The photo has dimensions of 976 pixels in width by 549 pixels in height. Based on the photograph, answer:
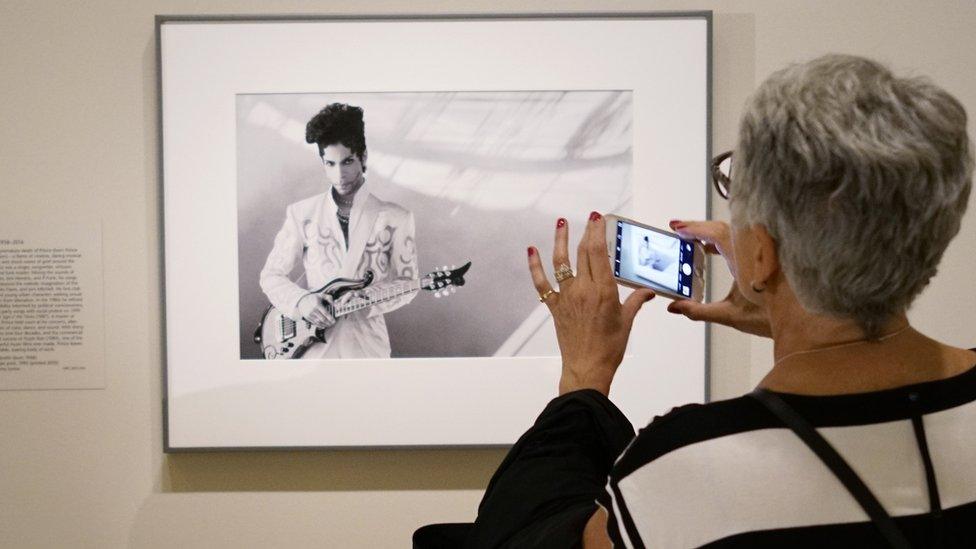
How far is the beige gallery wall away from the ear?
100cm

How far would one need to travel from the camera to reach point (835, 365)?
2.06ft

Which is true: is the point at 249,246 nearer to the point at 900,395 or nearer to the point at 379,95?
the point at 379,95

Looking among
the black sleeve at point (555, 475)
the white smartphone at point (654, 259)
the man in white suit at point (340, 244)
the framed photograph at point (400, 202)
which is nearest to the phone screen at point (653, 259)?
the white smartphone at point (654, 259)

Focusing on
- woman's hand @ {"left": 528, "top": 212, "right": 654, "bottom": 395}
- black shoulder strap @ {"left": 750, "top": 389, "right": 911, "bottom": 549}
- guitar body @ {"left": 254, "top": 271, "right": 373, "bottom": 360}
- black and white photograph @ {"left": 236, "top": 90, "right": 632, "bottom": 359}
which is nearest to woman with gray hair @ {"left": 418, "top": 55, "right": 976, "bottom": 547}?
black shoulder strap @ {"left": 750, "top": 389, "right": 911, "bottom": 549}

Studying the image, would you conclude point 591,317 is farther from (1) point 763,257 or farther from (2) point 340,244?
(2) point 340,244

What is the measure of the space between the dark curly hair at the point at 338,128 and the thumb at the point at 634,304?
0.84 metres

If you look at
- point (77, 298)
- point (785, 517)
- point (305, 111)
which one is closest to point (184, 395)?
point (77, 298)

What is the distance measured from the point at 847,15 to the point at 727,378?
0.79 metres

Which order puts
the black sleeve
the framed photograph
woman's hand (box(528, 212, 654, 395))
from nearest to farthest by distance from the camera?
the black sleeve, woman's hand (box(528, 212, 654, 395)), the framed photograph

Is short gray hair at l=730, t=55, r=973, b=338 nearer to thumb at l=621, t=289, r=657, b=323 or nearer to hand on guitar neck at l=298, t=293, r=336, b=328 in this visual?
thumb at l=621, t=289, r=657, b=323

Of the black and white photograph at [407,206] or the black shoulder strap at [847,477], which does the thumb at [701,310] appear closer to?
the black shoulder strap at [847,477]

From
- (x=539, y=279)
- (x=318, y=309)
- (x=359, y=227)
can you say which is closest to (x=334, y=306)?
(x=318, y=309)

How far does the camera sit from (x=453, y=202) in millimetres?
1602

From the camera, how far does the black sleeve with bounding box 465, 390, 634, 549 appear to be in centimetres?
74
